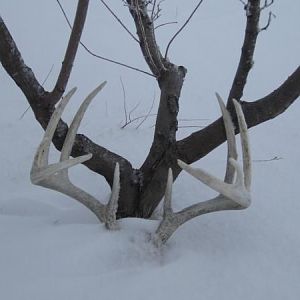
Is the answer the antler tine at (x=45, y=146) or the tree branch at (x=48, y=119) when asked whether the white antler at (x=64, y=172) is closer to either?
the antler tine at (x=45, y=146)

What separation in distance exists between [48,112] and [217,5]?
2455mm

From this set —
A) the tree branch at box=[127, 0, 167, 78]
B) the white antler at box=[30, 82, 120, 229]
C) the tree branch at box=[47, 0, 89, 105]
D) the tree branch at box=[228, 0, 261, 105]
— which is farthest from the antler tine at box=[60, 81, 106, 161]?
the tree branch at box=[228, 0, 261, 105]

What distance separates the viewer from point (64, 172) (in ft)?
3.78

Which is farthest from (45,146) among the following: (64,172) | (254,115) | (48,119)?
(254,115)

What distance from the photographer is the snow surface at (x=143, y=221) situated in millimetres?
1034

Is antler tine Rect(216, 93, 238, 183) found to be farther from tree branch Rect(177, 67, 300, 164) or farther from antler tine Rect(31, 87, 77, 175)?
antler tine Rect(31, 87, 77, 175)

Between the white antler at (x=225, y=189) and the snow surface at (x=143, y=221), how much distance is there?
6cm

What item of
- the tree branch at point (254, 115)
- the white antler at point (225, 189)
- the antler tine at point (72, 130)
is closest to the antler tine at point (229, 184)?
the white antler at point (225, 189)

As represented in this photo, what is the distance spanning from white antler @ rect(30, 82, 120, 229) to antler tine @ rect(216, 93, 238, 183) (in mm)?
296

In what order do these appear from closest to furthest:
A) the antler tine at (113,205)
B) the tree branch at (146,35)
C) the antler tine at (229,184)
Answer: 1. the antler tine at (229,184)
2. the antler tine at (113,205)
3. the tree branch at (146,35)

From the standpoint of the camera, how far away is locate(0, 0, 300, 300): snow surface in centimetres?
103

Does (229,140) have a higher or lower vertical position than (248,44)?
lower

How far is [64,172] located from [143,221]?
0.26 meters

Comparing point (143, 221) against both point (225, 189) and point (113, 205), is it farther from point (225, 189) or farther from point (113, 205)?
point (225, 189)
